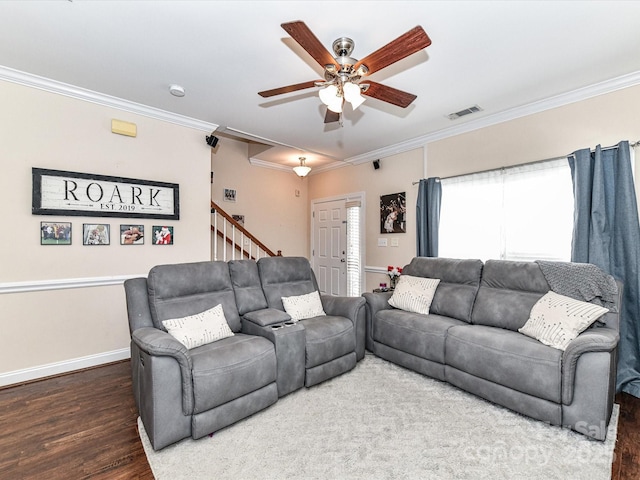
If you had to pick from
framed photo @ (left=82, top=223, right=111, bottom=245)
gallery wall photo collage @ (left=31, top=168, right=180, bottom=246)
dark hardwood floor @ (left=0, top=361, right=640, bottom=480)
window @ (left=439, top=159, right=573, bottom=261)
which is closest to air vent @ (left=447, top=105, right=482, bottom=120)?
window @ (left=439, top=159, right=573, bottom=261)

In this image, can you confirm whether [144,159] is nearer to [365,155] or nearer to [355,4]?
[355,4]

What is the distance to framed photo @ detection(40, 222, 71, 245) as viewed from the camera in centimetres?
288

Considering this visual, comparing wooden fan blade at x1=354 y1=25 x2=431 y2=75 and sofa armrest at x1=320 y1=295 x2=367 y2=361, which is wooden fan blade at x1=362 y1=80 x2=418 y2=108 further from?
sofa armrest at x1=320 y1=295 x2=367 y2=361

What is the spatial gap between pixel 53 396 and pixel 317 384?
2167 millimetres

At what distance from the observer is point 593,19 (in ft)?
6.49

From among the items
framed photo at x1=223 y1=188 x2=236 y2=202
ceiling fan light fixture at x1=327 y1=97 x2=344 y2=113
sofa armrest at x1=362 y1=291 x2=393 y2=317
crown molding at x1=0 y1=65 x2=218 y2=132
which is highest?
crown molding at x1=0 y1=65 x2=218 y2=132

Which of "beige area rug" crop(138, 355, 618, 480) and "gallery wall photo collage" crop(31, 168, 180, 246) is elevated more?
"gallery wall photo collage" crop(31, 168, 180, 246)

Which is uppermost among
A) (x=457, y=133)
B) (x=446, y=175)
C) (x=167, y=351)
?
(x=457, y=133)

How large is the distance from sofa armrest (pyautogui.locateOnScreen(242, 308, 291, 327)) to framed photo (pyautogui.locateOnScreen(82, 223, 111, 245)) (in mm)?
1748

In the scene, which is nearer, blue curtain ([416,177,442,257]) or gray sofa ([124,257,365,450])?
gray sofa ([124,257,365,450])

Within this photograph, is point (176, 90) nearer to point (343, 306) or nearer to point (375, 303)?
point (343, 306)

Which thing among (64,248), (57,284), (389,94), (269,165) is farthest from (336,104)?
(269,165)

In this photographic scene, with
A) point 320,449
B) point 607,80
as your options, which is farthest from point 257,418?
point 607,80

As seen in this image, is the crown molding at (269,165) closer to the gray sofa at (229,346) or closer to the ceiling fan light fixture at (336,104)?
the gray sofa at (229,346)
